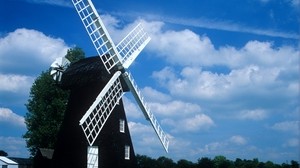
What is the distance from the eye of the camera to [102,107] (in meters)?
24.6

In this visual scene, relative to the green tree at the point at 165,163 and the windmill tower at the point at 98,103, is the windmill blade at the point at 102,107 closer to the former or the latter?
the windmill tower at the point at 98,103

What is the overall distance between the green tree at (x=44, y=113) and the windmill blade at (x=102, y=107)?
15.4 meters

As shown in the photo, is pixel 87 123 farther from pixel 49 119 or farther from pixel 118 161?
pixel 49 119

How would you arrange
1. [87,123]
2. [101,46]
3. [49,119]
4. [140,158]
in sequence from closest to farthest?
[87,123] → [101,46] → [49,119] → [140,158]

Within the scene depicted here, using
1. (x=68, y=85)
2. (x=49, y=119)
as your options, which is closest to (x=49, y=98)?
(x=49, y=119)

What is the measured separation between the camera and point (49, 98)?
41.6 metres

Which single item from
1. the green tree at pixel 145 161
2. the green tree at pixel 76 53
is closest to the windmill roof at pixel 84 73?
the green tree at pixel 76 53

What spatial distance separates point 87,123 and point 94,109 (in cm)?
103

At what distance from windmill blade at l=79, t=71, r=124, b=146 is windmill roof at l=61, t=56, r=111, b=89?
769 mm

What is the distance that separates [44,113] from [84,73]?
16.0m

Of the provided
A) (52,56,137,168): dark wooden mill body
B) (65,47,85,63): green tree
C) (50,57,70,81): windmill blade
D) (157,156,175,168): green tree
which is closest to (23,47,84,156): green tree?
(65,47,85,63): green tree

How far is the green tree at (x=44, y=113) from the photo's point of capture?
39.4 m

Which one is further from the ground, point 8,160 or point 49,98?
point 49,98

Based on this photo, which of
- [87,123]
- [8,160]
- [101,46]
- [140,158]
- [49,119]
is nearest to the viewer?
[87,123]
